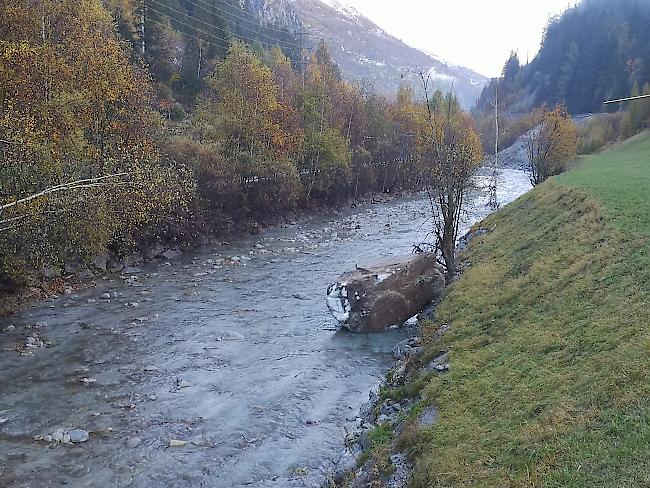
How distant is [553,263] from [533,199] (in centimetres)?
1714

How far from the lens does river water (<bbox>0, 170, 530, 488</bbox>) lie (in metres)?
12.1

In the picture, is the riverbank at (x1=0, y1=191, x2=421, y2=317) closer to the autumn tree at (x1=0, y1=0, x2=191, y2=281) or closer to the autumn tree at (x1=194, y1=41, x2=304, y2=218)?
the autumn tree at (x1=0, y1=0, x2=191, y2=281)

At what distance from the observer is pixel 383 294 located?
21016 millimetres

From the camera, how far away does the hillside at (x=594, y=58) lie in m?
149

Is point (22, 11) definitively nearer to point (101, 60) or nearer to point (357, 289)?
point (101, 60)

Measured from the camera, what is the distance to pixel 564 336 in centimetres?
1170

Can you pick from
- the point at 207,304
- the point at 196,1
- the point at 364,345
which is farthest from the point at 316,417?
the point at 196,1

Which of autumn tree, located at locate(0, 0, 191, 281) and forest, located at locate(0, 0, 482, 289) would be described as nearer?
autumn tree, located at locate(0, 0, 191, 281)

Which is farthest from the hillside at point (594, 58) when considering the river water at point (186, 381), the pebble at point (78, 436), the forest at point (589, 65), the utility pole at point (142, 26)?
the pebble at point (78, 436)

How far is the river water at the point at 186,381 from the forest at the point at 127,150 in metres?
3.79

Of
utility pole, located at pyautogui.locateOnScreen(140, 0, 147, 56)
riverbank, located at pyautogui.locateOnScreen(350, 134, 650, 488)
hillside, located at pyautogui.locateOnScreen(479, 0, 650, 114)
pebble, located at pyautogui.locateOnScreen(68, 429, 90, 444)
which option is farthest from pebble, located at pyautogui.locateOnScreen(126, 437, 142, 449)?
hillside, located at pyautogui.locateOnScreen(479, 0, 650, 114)

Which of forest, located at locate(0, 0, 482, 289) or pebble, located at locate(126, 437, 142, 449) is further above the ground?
forest, located at locate(0, 0, 482, 289)

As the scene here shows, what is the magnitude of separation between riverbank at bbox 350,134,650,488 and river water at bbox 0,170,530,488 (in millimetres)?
2342

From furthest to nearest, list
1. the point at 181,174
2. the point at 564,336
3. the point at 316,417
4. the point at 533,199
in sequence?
1. the point at 181,174
2. the point at 533,199
3. the point at 316,417
4. the point at 564,336
